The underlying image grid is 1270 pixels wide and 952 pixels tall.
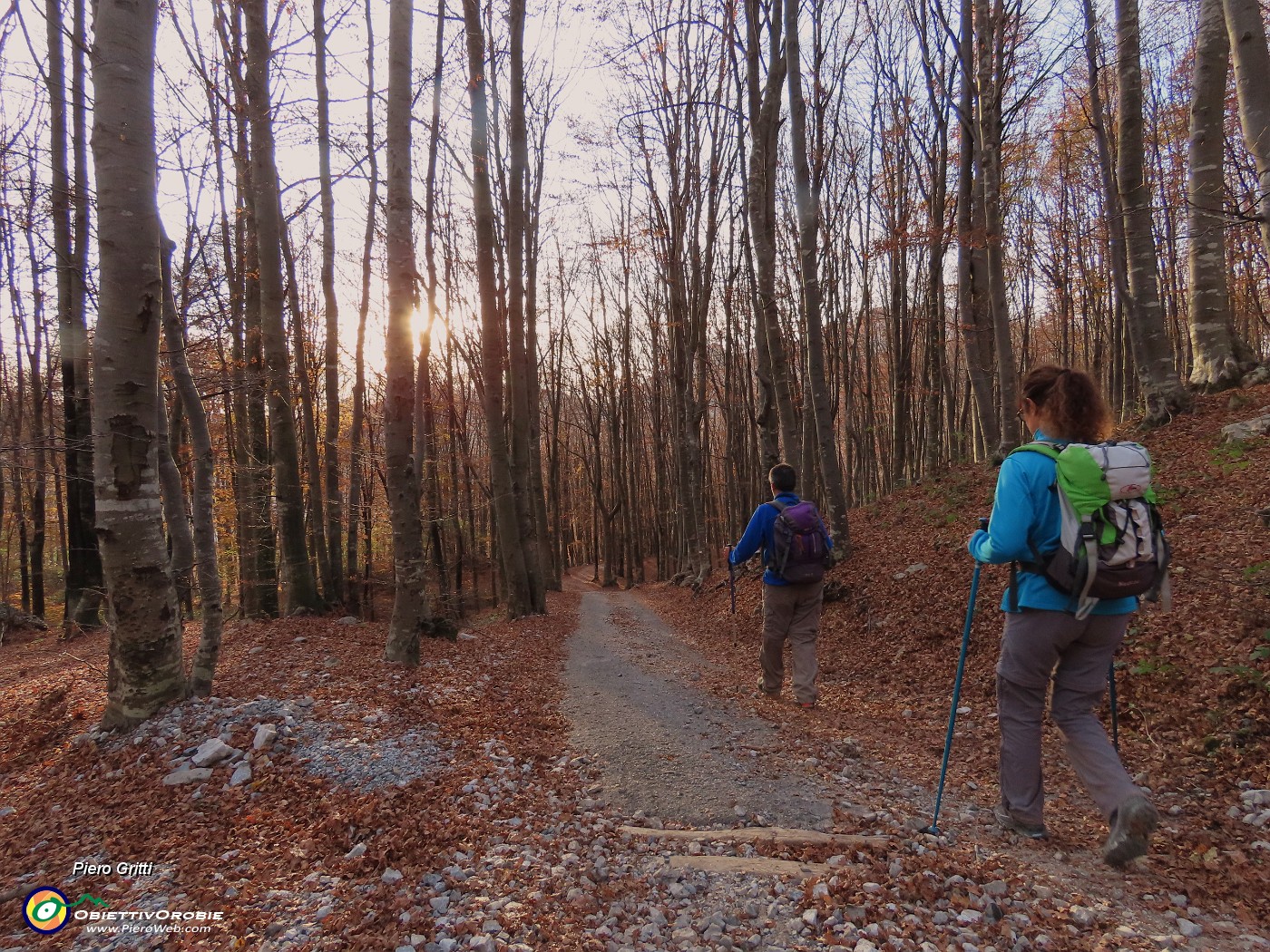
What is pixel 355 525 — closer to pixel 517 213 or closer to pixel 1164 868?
pixel 517 213

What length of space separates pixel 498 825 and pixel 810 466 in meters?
18.1

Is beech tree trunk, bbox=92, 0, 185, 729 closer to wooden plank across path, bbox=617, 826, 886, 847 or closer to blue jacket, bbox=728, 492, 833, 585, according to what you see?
wooden plank across path, bbox=617, 826, 886, 847

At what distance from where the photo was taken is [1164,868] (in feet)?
9.15

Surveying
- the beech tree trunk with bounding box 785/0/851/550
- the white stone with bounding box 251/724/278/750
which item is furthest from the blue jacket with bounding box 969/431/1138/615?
the beech tree trunk with bounding box 785/0/851/550

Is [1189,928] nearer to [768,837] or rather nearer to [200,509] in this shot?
[768,837]

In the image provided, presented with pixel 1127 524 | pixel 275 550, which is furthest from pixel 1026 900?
pixel 275 550

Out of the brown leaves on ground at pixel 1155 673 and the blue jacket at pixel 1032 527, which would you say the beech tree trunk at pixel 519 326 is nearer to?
the brown leaves on ground at pixel 1155 673

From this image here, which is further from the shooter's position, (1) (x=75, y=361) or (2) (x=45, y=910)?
(1) (x=75, y=361)

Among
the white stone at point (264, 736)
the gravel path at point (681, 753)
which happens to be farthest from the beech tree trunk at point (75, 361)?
the gravel path at point (681, 753)

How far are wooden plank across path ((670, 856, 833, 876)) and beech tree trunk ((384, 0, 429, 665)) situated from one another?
15.0 feet

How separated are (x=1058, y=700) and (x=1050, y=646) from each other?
30 centimetres

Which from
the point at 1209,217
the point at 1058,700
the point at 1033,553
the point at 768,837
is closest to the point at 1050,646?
the point at 1058,700

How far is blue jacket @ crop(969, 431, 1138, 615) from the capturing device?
285 centimetres

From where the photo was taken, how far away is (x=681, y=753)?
434 cm
